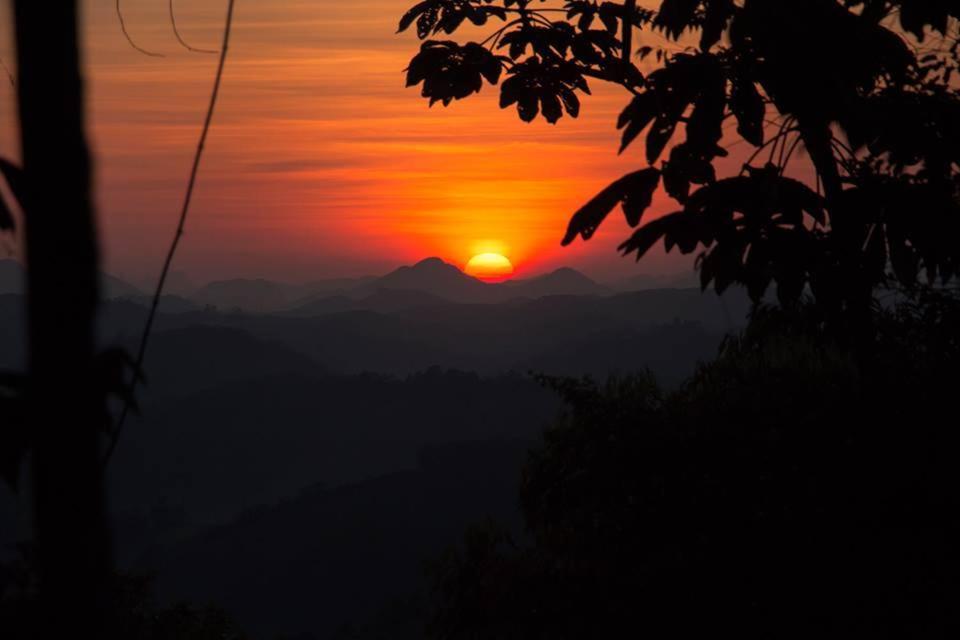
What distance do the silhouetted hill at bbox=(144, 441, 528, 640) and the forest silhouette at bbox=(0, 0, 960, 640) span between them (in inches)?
3563

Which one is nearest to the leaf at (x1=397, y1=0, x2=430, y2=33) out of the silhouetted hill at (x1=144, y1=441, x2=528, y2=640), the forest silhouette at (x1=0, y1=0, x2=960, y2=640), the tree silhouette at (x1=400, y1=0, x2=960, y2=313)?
the forest silhouette at (x1=0, y1=0, x2=960, y2=640)

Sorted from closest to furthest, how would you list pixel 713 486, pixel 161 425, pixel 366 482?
pixel 713 486 < pixel 366 482 < pixel 161 425

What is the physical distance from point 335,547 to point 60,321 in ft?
399

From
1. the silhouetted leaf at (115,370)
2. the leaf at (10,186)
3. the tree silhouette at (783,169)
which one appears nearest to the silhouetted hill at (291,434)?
the tree silhouette at (783,169)

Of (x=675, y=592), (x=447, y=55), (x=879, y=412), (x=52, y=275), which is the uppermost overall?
(x=447, y=55)

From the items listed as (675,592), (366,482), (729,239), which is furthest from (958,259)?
(366,482)

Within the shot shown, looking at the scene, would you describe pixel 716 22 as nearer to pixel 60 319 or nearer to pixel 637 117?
pixel 637 117

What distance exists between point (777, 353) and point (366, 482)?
122965 mm

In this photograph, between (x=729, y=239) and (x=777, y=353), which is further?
(x=777, y=353)

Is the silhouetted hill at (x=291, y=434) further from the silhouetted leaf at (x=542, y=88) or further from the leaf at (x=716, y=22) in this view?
the leaf at (x=716, y=22)

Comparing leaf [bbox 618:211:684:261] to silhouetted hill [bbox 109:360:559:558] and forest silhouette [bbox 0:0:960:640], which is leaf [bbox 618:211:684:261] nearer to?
forest silhouette [bbox 0:0:960:640]

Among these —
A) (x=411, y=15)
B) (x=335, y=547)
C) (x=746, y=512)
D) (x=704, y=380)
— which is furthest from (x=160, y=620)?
(x=335, y=547)

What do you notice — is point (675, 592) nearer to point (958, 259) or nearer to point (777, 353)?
point (777, 353)

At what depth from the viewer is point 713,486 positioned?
11.5 m
